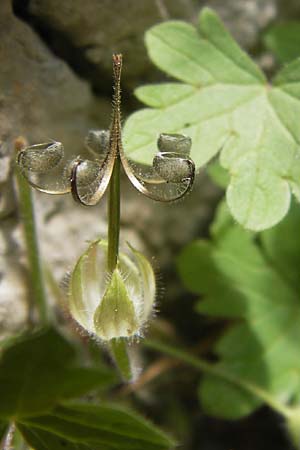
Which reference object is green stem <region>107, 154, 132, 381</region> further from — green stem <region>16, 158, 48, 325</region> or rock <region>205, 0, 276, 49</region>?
rock <region>205, 0, 276, 49</region>

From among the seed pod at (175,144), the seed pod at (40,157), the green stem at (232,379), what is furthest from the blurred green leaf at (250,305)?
the seed pod at (40,157)

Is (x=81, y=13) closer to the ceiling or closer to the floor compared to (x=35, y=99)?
closer to the ceiling

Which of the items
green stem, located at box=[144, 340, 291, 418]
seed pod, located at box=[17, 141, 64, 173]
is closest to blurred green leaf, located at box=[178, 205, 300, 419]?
green stem, located at box=[144, 340, 291, 418]

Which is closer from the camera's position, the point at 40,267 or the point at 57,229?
the point at 40,267

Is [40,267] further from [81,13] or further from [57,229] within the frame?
[81,13]

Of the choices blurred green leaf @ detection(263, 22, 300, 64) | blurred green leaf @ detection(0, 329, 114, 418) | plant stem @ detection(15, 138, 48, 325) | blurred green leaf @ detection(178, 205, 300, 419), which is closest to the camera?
blurred green leaf @ detection(0, 329, 114, 418)

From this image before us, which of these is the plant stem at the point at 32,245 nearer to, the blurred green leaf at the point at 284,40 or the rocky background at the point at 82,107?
the rocky background at the point at 82,107

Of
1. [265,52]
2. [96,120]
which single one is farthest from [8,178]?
[265,52]
